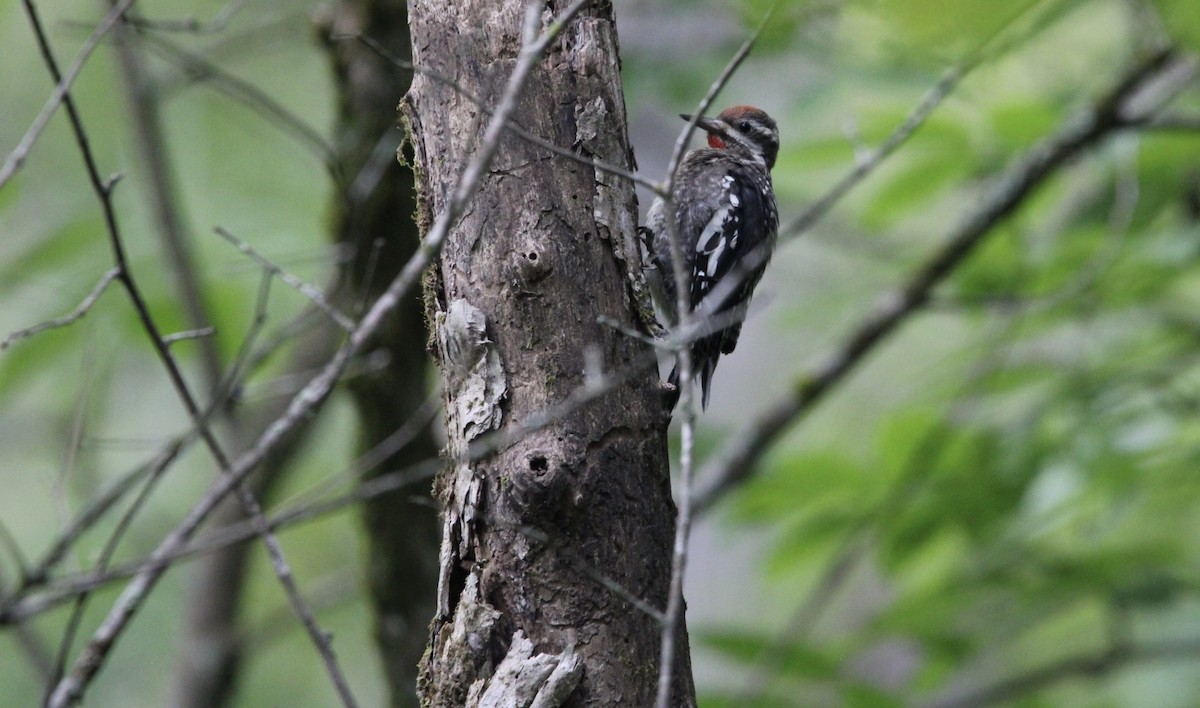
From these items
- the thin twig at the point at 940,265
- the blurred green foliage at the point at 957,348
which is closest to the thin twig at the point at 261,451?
the blurred green foliage at the point at 957,348

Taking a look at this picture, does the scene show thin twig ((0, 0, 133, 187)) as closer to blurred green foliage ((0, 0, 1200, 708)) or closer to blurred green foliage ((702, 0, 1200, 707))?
blurred green foliage ((0, 0, 1200, 708))

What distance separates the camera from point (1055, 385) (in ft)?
13.4

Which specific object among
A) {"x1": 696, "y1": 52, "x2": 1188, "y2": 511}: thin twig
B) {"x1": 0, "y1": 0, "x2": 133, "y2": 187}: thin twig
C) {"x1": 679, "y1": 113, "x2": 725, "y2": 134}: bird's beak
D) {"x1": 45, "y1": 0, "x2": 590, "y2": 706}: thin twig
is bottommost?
{"x1": 45, "y1": 0, "x2": 590, "y2": 706}: thin twig

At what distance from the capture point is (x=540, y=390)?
221 centimetres

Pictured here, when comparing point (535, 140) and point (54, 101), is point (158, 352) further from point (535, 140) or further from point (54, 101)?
point (535, 140)

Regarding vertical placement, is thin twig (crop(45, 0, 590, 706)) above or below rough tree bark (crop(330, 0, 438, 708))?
below

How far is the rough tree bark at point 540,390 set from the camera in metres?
2.13

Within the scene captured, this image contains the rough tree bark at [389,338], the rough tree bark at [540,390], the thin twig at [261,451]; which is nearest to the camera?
the thin twig at [261,451]

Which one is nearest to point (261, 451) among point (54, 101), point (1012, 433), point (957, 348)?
point (54, 101)

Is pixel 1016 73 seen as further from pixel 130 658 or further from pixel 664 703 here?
pixel 130 658

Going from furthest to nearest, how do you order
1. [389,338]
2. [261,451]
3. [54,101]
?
[389,338], [54,101], [261,451]

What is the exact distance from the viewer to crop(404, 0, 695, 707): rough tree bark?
2129 millimetres

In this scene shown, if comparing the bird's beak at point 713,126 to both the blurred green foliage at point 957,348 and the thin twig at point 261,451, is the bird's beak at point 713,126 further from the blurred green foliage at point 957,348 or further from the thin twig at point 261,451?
the thin twig at point 261,451

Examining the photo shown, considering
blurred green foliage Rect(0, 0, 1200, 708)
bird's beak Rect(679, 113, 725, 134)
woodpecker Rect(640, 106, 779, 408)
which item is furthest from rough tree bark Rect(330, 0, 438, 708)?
bird's beak Rect(679, 113, 725, 134)
